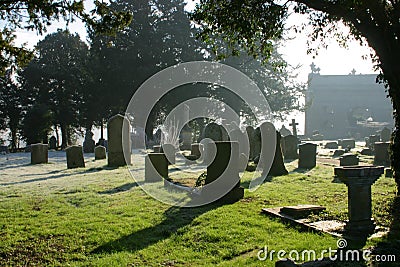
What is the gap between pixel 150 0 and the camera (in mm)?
41188

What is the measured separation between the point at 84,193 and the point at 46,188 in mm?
1820

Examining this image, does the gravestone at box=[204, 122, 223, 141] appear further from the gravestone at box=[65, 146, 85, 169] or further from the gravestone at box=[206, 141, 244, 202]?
the gravestone at box=[65, 146, 85, 169]

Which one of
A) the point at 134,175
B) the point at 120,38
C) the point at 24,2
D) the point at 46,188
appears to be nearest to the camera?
the point at 24,2

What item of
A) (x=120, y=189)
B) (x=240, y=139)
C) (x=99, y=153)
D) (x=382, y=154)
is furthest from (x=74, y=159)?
(x=382, y=154)

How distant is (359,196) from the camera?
5.91 m

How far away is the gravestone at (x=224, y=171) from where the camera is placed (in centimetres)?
917

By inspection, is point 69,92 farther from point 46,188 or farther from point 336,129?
point 336,129

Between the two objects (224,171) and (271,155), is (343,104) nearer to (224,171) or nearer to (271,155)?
(271,155)

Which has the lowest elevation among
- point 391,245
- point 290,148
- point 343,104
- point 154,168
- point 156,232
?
point 156,232

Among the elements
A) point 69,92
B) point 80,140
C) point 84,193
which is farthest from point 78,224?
point 80,140

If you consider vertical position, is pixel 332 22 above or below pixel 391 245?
above

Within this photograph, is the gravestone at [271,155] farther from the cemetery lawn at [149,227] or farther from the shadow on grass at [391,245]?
the shadow on grass at [391,245]

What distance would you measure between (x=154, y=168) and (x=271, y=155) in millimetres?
4348

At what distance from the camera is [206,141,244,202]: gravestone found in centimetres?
917
